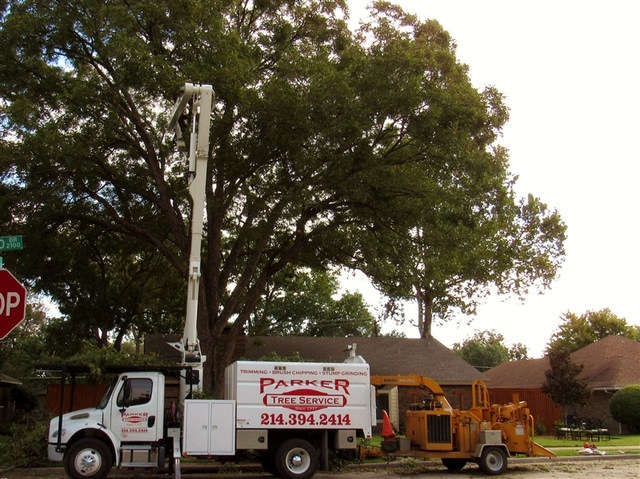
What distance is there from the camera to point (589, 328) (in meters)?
59.5

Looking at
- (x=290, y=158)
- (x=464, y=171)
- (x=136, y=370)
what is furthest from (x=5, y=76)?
(x=464, y=171)

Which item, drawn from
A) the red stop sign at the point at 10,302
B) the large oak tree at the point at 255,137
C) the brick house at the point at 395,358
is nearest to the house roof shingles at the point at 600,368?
the brick house at the point at 395,358

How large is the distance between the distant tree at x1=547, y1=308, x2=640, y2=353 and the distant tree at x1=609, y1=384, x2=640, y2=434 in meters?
26.6

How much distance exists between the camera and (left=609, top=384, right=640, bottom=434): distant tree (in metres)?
31.4

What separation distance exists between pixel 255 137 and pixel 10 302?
475 inches

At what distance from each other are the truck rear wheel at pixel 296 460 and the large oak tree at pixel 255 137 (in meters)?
7.14

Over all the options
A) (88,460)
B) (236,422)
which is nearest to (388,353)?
(236,422)

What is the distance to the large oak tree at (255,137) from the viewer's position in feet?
64.5

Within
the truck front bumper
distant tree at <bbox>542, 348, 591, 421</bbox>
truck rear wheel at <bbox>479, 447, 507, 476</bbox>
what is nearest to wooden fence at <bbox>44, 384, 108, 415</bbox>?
the truck front bumper

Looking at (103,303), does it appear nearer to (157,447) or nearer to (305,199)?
(305,199)

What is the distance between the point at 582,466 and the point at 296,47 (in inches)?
654

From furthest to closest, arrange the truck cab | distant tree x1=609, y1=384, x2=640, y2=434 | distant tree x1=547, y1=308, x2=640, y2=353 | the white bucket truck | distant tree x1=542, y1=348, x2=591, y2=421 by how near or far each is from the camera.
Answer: distant tree x1=547, y1=308, x2=640, y2=353 < distant tree x1=542, y1=348, x2=591, y2=421 < distant tree x1=609, y1=384, x2=640, y2=434 < the white bucket truck < the truck cab

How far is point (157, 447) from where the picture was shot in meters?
14.1

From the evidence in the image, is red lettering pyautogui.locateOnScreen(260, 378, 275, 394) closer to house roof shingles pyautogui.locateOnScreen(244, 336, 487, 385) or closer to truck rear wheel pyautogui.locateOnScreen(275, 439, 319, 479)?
truck rear wheel pyautogui.locateOnScreen(275, 439, 319, 479)
